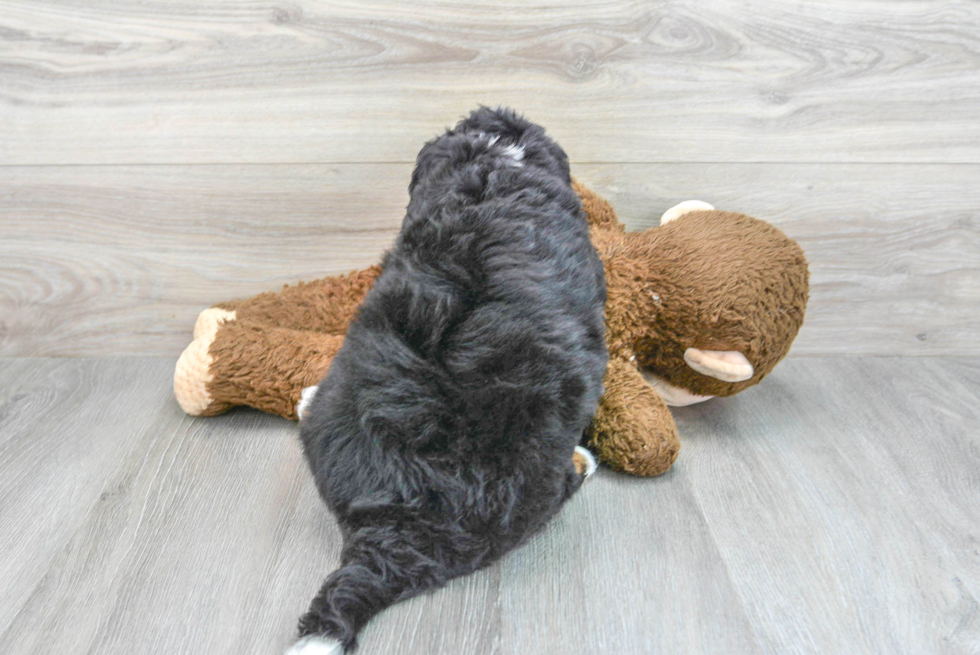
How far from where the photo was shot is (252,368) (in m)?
0.98

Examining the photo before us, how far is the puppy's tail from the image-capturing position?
0.63 metres

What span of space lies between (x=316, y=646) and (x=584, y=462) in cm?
38

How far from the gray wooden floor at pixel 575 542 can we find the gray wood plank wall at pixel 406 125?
0.25m

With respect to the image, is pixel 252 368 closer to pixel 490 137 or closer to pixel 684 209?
pixel 490 137

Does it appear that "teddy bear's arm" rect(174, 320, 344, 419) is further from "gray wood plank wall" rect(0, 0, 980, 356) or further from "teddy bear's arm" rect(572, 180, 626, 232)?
"teddy bear's arm" rect(572, 180, 626, 232)

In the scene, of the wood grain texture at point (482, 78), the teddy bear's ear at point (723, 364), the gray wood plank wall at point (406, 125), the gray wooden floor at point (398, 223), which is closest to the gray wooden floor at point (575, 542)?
the gray wooden floor at point (398, 223)

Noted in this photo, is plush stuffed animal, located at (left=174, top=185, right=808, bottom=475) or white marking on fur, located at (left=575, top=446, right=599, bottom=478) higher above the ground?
plush stuffed animal, located at (left=174, top=185, right=808, bottom=475)

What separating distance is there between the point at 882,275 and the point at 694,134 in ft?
1.41

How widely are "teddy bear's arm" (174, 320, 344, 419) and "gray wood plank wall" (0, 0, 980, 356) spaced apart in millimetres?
184

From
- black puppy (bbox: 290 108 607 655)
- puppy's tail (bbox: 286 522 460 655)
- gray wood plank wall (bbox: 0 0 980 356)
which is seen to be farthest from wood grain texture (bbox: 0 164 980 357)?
puppy's tail (bbox: 286 522 460 655)

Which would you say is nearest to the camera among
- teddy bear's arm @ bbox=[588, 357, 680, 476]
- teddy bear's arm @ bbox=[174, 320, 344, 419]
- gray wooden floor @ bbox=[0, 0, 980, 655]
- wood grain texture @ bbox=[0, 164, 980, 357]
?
gray wooden floor @ bbox=[0, 0, 980, 655]

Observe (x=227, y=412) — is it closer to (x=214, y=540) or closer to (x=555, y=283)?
(x=214, y=540)

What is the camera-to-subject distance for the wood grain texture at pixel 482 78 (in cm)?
101

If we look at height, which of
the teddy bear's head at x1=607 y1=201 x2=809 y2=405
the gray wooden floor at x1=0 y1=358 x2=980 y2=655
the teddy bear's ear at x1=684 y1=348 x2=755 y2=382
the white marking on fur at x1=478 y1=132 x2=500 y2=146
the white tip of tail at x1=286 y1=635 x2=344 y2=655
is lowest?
the gray wooden floor at x1=0 y1=358 x2=980 y2=655
